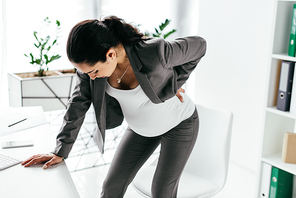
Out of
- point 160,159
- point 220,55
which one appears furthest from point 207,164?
point 220,55

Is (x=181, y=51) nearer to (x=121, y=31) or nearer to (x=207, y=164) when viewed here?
(x=121, y=31)

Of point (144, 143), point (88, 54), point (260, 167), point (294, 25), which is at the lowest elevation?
point (260, 167)

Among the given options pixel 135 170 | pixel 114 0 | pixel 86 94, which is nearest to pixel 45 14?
pixel 114 0

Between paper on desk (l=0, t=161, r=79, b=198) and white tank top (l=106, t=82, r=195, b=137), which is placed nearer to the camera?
paper on desk (l=0, t=161, r=79, b=198)

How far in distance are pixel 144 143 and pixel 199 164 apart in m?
0.46

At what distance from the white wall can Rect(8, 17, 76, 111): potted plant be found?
124 centimetres

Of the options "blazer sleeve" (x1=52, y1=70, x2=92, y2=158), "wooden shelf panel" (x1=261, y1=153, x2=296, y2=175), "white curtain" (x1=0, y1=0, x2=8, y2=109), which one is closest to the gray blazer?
"blazer sleeve" (x1=52, y1=70, x2=92, y2=158)

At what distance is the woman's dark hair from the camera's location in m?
1.05

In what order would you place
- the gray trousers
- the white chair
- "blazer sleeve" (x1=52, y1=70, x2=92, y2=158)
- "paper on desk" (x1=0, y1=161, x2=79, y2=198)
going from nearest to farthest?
"paper on desk" (x1=0, y1=161, x2=79, y2=198) → "blazer sleeve" (x1=52, y1=70, x2=92, y2=158) → the gray trousers → the white chair

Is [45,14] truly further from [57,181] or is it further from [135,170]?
[57,181]

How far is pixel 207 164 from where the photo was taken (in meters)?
1.76

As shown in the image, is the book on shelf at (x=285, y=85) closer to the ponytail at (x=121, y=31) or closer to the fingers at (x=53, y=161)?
the ponytail at (x=121, y=31)

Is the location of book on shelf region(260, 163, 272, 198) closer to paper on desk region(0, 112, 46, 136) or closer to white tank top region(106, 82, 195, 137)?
white tank top region(106, 82, 195, 137)

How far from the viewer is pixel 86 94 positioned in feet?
4.53
